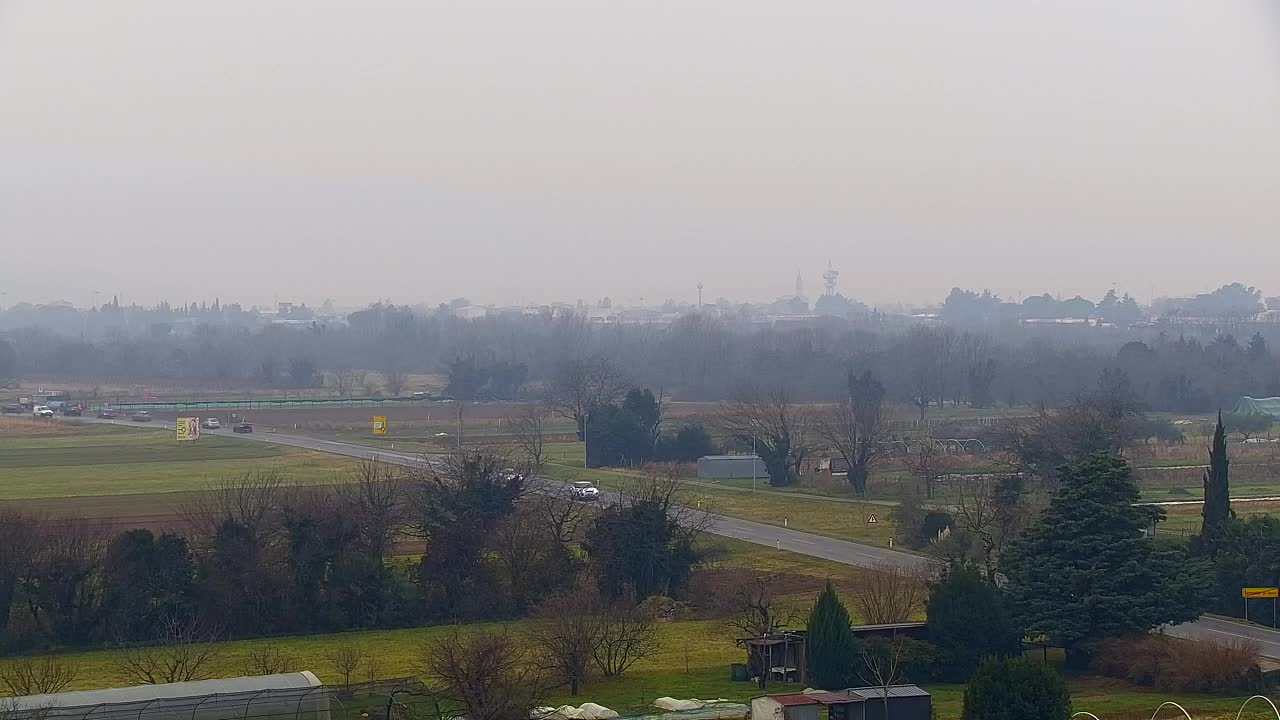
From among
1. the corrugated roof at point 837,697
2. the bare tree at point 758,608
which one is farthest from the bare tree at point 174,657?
the corrugated roof at point 837,697

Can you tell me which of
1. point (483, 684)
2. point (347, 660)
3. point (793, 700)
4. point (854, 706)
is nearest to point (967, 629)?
point (854, 706)

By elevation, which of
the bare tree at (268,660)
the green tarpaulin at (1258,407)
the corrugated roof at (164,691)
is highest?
the green tarpaulin at (1258,407)

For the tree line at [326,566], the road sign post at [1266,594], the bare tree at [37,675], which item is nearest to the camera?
the bare tree at [37,675]

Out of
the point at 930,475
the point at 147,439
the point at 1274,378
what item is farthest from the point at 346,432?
the point at 1274,378

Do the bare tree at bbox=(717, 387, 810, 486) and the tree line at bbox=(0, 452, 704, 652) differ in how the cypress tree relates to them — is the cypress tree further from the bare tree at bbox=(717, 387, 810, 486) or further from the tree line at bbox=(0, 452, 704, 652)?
the bare tree at bbox=(717, 387, 810, 486)

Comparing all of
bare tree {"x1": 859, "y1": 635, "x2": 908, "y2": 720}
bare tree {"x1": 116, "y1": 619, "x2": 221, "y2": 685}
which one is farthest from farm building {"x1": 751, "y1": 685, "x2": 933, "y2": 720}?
bare tree {"x1": 116, "y1": 619, "x2": 221, "y2": 685}

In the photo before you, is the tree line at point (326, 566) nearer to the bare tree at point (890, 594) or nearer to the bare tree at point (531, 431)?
the bare tree at point (890, 594)

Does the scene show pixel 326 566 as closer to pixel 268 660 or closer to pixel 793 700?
pixel 268 660
